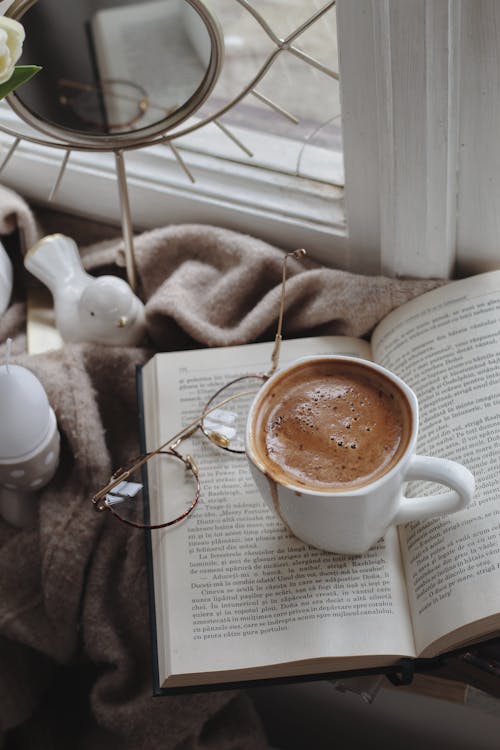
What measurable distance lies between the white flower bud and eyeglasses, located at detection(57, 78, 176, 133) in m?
0.24

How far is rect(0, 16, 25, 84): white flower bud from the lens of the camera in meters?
0.50

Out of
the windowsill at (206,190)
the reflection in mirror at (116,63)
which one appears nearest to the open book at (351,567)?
the windowsill at (206,190)

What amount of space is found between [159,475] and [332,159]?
1.06 feet

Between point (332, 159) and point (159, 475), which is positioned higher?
point (332, 159)

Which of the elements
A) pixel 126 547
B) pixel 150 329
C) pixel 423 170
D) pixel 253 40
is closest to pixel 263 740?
pixel 126 547

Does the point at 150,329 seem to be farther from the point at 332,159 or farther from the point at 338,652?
the point at 338,652

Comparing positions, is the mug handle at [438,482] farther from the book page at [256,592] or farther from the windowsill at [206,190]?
the windowsill at [206,190]

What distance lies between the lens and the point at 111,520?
728mm

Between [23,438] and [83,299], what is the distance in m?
0.15

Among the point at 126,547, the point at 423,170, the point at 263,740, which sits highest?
the point at 423,170

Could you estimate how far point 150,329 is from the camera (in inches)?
31.5

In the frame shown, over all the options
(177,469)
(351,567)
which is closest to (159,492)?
(177,469)

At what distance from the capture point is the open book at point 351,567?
24.0 inches

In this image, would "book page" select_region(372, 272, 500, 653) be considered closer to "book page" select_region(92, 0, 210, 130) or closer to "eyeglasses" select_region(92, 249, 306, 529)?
"eyeglasses" select_region(92, 249, 306, 529)
